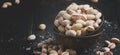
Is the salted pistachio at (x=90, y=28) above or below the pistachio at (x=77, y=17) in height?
below

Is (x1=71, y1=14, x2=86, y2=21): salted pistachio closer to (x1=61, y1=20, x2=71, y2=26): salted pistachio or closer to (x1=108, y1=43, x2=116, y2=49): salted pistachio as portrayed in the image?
(x1=61, y1=20, x2=71, y2=26): salted pistachio

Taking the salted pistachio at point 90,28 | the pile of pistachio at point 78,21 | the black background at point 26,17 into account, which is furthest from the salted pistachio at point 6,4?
the salted pistachio at point 90,28

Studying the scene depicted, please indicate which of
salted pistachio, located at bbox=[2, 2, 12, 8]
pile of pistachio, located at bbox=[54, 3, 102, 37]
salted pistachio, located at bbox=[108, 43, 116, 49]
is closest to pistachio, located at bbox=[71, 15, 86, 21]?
pile of pistachio, located at bbox=[54, 3, 102, 37]

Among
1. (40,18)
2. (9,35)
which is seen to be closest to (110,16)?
(40,18)

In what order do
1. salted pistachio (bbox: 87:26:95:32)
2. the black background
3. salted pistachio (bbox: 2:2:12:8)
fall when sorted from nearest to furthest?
salted pistachio (bbox: 87:26:95:32) < the black background < salted pistachio (bbox: 2:2:12:8)

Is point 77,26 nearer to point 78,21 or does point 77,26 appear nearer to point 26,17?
point 78,21

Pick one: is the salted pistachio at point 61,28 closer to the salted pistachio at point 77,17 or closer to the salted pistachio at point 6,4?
the salted pistachio at point 77,17
